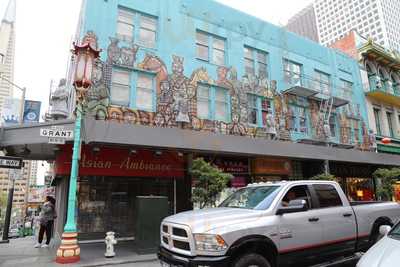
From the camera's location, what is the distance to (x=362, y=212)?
21.9ft

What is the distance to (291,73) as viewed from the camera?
19734mm

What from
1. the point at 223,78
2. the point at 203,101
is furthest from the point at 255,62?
the point at 203,101

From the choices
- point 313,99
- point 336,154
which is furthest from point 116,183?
point 313,99

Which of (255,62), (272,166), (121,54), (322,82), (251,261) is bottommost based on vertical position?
(251,261)

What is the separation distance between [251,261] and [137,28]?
41.3 ft

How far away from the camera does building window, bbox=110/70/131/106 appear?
13.4m

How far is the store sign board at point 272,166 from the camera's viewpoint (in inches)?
655

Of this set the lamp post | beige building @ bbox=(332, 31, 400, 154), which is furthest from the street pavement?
beige building @ bbox=(332, 31, 400, 154)

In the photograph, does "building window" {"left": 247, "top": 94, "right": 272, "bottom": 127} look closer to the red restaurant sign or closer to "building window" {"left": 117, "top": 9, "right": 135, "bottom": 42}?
the red restaurant sign

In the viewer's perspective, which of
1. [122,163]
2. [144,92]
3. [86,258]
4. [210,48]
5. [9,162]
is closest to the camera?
[86,258]

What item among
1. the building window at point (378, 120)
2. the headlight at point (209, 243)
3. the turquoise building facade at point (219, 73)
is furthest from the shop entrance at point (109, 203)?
the building window at point (378, 120)

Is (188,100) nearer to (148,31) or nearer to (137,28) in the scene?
(148,31)

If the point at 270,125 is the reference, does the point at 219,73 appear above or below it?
above

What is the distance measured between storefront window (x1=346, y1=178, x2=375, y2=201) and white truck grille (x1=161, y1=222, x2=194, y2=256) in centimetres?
1882
